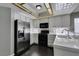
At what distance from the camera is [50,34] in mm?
4473

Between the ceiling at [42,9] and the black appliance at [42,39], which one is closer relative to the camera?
the ceiling at [42,9]

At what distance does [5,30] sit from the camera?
112 inches

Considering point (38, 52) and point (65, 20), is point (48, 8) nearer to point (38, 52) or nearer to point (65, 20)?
point (65, 20)

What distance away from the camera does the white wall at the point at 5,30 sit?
275 centimetres

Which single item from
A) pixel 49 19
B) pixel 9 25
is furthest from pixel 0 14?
pixel 49 19

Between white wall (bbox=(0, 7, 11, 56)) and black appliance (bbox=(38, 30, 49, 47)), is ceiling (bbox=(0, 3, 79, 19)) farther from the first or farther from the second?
black appliance (bbox=(38, 30, 49, 47))

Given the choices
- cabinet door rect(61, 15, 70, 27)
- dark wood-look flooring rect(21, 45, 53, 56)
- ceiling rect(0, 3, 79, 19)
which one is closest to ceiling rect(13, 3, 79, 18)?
ceiling rect(0, 3, 79, 19)

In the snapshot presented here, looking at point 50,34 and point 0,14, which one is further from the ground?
point 0,14

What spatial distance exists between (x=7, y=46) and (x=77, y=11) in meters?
2.62

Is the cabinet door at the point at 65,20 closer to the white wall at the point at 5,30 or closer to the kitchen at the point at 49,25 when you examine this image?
the kitchen at the point at 49,25

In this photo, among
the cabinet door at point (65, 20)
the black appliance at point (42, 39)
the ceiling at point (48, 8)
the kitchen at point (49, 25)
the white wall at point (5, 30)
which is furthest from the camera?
the black appliance at point (42, 39)

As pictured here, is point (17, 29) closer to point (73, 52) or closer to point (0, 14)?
point (0, 14)

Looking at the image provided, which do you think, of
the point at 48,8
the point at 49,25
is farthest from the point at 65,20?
the point at 49,25

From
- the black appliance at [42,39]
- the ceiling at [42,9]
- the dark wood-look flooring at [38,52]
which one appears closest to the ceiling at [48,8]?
the ceiling at [42,9]
